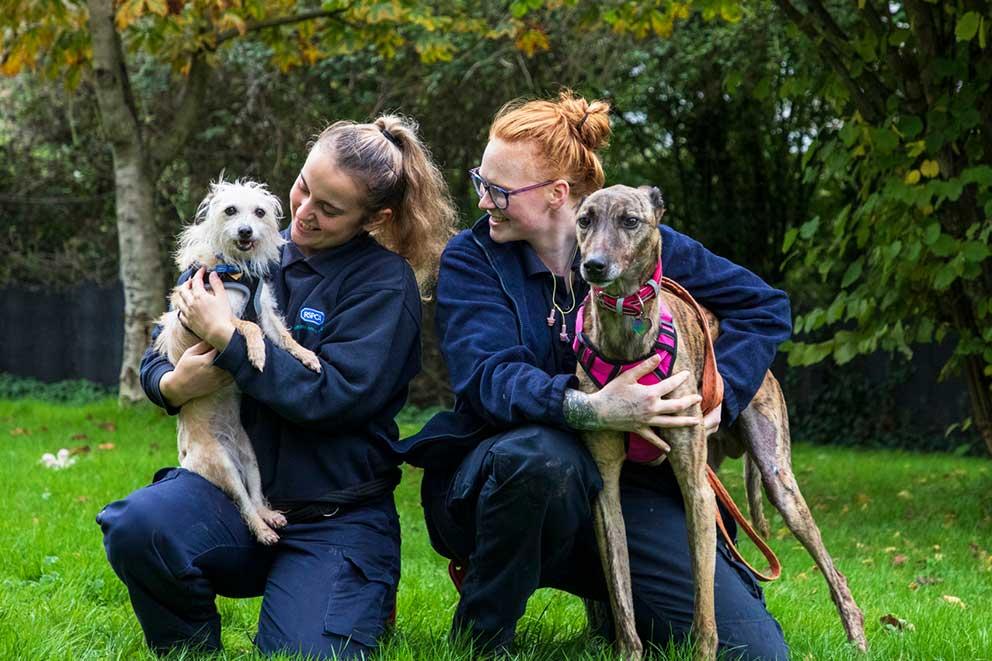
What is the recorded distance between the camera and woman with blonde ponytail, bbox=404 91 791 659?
333cm

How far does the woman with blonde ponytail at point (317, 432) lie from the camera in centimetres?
346

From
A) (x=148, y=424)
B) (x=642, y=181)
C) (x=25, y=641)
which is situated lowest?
(x=148, y=424)

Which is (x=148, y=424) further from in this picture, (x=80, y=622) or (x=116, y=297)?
(x=80, y=622)

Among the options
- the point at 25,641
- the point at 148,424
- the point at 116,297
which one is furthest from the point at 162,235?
the point at 25,641

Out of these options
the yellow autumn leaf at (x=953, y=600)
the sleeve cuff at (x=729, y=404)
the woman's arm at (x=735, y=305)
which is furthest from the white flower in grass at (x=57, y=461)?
the yellow autumn leaf at (x=953, y=600)

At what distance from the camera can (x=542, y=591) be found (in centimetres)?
486

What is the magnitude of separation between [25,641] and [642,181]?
10.7 metres

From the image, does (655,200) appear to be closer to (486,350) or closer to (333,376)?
(486,350)

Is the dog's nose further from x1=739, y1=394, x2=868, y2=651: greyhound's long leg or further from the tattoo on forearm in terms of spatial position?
x1=739, y1=394, x2=868, y2=651: greyhound's long leg

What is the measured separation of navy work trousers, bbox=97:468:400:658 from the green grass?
5.2 inches

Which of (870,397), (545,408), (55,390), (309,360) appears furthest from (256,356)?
(55,390)

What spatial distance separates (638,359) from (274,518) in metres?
1.31

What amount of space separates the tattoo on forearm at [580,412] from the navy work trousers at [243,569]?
841 millimetres

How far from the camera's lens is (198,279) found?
3.75 m
